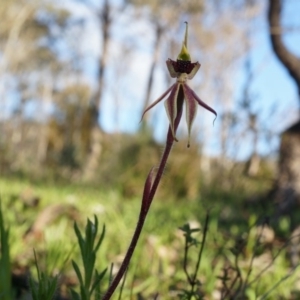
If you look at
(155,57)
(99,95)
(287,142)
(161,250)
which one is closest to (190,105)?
(161,250)

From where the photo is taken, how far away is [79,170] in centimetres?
1697

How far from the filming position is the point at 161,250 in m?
3.28

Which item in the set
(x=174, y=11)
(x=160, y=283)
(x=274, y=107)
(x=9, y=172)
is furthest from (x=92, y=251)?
(x=174, y=11)

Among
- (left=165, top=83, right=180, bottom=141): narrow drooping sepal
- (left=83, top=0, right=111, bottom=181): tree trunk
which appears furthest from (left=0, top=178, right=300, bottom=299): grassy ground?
(left=83, top=0, right=111, bottom=181): tree trunk

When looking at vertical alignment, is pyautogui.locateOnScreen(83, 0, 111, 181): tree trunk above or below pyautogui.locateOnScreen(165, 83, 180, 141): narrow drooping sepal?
above

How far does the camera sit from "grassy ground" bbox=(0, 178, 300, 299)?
1.91 m

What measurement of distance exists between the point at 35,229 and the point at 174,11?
22936 millimetres

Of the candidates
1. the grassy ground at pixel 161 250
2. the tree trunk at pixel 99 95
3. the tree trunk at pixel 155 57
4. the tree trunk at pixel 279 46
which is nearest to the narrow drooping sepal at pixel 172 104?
the grassy ground at pixel 161 250

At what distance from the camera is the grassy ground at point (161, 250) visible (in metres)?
1.91

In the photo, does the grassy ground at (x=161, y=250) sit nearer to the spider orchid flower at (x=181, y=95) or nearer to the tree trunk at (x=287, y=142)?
the spider orchid flower at (x=181, y=95)

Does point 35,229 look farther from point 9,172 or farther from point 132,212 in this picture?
point 9,172

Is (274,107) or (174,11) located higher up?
(174,11)

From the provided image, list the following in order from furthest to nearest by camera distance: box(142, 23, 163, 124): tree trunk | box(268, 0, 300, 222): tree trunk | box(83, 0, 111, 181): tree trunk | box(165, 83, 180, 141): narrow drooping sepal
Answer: box(142, 23, 163, 124): tree trunk < box(83, 0, 111, 181): tree trunk < box(268, 0, 300, 222): tree trunk < box(165, 83, 180, 141): narrow drooping sepal

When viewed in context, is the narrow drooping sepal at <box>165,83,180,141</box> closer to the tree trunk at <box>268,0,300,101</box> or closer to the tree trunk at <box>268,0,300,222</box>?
the tree trunk at <box>268,0,300,222</box>
